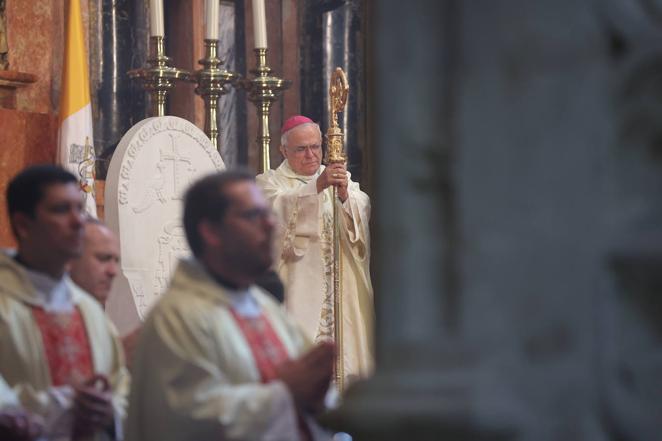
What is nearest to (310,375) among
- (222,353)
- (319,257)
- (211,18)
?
(222,353)

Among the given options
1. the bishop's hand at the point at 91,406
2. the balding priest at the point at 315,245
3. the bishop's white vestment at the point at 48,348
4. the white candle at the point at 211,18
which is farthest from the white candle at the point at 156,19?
the bishop's hand at the point at 91,406

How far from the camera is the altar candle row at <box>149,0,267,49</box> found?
8.34 m

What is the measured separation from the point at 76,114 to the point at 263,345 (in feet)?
17.9

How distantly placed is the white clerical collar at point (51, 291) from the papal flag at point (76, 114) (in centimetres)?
438

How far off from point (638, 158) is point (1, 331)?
2117 millimetres

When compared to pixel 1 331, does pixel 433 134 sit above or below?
above

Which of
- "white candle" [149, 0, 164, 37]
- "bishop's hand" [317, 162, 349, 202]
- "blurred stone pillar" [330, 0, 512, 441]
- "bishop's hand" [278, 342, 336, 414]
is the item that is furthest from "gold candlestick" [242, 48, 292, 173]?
"blurred stone pillar" [330, 0, 512, 441]

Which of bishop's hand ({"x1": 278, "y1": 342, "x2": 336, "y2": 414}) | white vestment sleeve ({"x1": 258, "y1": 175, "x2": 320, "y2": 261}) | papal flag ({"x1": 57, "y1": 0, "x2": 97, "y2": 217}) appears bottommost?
bishop's hand ({"x1": 278, "y1": 342, "x2": 336, "y2": 414})

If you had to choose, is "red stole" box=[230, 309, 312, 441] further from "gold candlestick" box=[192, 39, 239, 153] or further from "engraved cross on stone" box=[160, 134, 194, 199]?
"gold candlestick" box=[192, 39, 239, 153]

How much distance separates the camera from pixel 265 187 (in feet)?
29.4

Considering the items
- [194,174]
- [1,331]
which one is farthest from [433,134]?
[194,174]

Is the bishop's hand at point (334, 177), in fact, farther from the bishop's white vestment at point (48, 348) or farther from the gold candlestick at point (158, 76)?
the bishop's white vestment at point (48, 348)

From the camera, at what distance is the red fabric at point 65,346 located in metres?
3.72

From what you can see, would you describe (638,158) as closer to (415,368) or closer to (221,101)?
(415,368)
